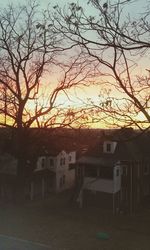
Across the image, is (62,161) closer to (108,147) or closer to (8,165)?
(108,147)

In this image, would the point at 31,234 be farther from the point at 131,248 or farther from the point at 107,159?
the point at 107,159

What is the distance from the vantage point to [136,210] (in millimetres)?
38469

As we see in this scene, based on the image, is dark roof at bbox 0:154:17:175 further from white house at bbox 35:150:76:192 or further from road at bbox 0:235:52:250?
Result: road at bbox 0:235:52:250

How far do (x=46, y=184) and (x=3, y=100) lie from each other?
20.4 meters

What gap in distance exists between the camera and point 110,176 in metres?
37.2

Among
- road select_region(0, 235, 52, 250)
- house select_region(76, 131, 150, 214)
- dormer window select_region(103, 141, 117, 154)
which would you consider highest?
dormer window select_region(103, 141, 117, 154)

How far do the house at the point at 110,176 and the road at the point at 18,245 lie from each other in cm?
2149

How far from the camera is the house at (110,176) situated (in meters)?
37.0

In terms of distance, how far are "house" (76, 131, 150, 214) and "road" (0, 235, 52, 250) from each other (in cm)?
2149

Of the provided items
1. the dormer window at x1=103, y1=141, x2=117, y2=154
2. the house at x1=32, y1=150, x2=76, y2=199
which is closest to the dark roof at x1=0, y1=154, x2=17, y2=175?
the house at x1=32, y1=150, x2=76, y2=199

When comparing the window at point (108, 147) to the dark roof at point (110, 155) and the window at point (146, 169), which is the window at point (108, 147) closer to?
the dark roof at point (110, 155)

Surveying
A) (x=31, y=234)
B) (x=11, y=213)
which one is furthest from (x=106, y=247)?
(x=11, y=213)

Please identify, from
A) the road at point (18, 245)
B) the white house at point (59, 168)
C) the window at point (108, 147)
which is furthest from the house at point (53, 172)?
the road at point (18, 245)

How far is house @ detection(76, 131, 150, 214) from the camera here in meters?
37.0
